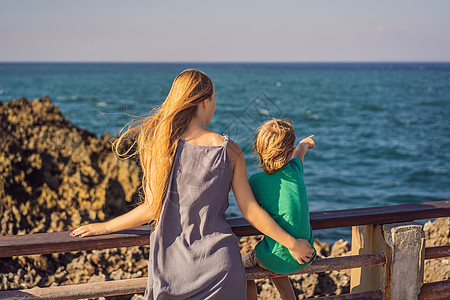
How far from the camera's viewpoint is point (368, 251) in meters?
2.88

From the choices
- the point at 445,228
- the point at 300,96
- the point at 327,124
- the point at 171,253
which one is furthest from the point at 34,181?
the point at 300,96

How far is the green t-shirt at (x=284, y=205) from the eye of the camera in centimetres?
226

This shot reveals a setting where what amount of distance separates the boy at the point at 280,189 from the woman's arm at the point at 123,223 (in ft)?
1.68

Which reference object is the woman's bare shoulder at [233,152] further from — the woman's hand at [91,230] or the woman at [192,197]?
the woman's hand at [91,230]

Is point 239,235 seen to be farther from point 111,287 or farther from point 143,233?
point 111,287

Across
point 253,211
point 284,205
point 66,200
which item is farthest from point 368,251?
point 66,200

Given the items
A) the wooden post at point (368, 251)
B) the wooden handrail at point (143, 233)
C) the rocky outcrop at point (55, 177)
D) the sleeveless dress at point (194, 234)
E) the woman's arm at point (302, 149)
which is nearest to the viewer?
the sleeveless dress at point (194, 234)

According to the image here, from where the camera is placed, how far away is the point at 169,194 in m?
2.12

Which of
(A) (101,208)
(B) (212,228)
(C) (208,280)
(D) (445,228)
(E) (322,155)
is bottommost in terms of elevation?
(E) (322,155)

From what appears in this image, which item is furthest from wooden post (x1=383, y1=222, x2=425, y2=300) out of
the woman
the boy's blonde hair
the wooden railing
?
the woman

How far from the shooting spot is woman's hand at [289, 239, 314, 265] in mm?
2246

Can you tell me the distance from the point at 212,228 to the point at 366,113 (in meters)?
39.8

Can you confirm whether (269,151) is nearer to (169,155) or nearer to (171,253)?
(169,155)

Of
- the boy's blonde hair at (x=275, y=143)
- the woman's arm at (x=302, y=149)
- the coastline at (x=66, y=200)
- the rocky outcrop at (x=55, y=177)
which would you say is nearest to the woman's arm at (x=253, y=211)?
the boy's blonde hair at (x=275, y=143)
